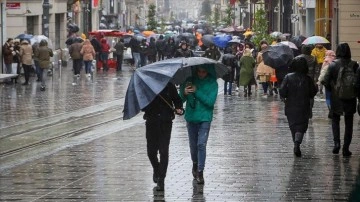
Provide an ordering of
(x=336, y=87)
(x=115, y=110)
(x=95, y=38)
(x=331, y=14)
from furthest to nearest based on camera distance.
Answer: (x=95, y=38) → (x=331, y=14) → (x=115, y=110) → (x=336, y=87)

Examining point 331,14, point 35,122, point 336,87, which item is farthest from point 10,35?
point 336,87

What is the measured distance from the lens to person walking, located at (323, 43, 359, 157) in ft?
54.3

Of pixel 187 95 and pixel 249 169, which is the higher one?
pixel 187 95

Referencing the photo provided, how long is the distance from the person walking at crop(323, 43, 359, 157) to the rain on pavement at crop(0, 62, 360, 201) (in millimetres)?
Answer: 501

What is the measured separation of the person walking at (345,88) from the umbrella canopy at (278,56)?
37.3ft

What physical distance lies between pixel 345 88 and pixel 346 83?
0.27ft

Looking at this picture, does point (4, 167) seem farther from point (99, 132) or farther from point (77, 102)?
point (77, 102)

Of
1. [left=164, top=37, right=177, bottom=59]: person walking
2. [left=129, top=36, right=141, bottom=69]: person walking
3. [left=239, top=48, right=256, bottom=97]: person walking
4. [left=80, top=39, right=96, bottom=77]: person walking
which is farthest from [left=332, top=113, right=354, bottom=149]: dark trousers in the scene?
[left=164, top=37, right=177, bottom=59]: person walking

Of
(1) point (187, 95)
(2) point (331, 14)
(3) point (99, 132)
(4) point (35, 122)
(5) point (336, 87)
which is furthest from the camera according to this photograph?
(2) point (331, 14)

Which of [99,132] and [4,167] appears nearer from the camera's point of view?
[4,167]

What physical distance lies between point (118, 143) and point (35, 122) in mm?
4938

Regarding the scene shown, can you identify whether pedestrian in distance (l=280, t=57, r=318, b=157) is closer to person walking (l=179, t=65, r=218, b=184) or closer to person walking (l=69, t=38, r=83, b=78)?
person walking (l=179, t=65, r=218, b=184)

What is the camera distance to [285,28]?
232 feet

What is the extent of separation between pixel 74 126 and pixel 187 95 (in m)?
9.40
